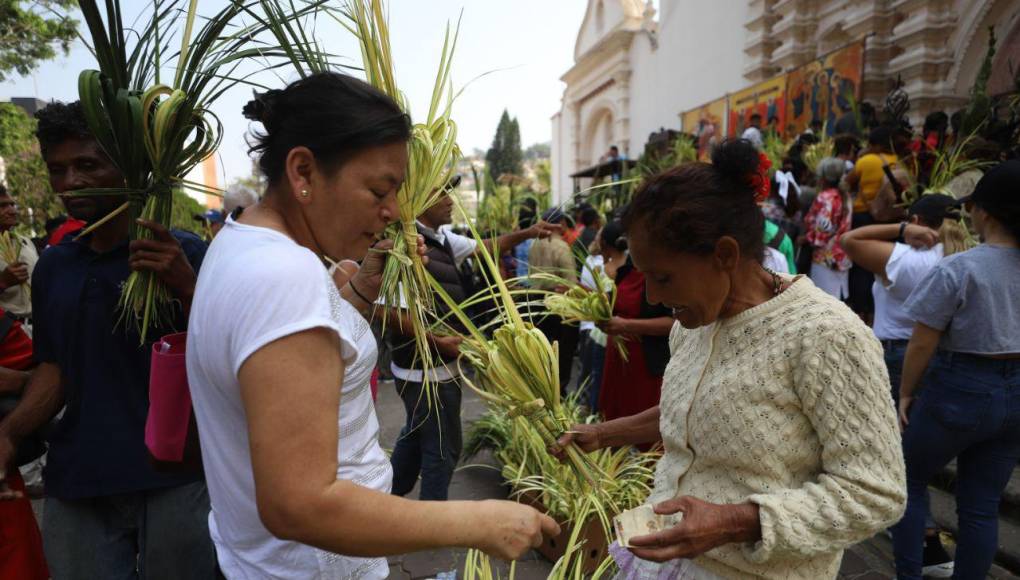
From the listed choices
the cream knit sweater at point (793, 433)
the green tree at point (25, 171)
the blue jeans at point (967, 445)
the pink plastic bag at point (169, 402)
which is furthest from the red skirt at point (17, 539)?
the green tree at point (25, 171)

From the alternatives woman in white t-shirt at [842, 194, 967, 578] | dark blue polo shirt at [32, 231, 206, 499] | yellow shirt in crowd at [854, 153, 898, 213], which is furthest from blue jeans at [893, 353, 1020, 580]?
yellow shirt in crowd at [854, 153, 898, 213]

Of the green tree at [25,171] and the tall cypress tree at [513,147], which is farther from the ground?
the tall cypress tree at [513,147]

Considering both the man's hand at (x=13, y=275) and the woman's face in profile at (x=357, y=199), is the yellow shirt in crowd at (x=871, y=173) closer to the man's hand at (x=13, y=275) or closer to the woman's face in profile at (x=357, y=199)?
the woman's face in profile at (x=357, y=199)

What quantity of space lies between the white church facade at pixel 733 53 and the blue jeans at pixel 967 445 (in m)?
7.00

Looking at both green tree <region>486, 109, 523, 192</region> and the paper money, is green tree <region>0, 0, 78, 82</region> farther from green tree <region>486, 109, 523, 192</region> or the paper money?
green tree <region>486, 109, 523, 192</region>

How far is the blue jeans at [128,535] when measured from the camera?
65.6 inches

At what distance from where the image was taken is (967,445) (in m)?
2.39

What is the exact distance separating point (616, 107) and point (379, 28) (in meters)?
24.8

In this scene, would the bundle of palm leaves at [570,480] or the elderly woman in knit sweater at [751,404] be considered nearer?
the elderly woman in knit sweater at [751,404]

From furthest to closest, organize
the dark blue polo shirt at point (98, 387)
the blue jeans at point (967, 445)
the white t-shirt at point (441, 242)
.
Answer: the white t-shirt at point (441, 242) → the blue jeans at point (967, 445) → the dark blue polo shirt at point (98, 387)

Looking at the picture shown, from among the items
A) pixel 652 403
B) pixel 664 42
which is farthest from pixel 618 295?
pixel 664 42

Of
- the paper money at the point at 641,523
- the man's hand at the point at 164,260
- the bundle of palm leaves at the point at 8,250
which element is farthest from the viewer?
the bundle of palm leaves at the point at 8,250

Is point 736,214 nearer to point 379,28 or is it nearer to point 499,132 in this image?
point 379,28

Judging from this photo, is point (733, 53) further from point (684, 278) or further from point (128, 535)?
point (128, 535)
